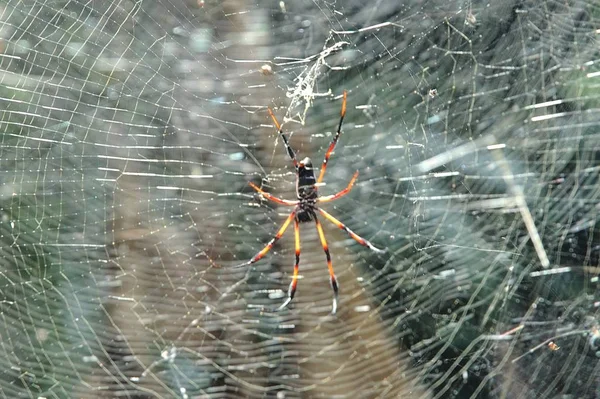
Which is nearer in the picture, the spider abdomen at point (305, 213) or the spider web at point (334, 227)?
the spider abdomen at point (305, 213)

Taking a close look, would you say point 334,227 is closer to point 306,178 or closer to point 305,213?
point 305,213

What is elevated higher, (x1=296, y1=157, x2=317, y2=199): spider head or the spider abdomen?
(x1=296, y1=157, x2=317, y2=199): spider head

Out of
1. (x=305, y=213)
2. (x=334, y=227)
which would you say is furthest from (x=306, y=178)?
(x=334, y=227)

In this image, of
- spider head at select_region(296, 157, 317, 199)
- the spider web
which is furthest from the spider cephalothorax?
the spider web

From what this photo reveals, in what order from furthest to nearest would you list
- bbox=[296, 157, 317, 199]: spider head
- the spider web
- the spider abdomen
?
1. the spider web
2. the spider abdomen
3. bbox=[296, 157, 317, 199]: spider head

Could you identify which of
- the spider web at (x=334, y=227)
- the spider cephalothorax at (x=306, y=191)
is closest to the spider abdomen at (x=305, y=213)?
the spider cephalothorax at (x=306, y=191)

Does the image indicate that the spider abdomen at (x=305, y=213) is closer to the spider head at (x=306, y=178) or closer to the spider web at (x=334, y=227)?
the spider head at (x=306, y=178)

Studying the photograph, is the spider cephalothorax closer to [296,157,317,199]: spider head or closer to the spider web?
[296,157,317,199]: spider head

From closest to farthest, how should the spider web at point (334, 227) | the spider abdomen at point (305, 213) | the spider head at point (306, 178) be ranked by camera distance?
the spider head at point (306, 178), the spider abdomen at point (305, 213), the spider web at point (334, 227)
